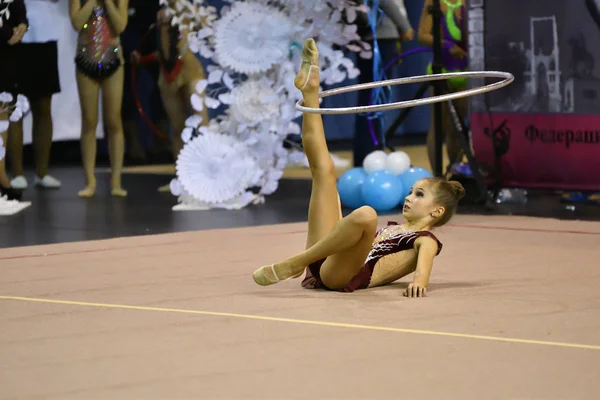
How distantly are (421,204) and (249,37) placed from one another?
129 inches

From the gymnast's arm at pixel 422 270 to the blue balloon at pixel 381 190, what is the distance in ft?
9.32

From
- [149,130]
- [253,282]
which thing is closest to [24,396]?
[253,282]

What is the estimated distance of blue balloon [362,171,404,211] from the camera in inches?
273

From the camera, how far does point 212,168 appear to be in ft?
23.7

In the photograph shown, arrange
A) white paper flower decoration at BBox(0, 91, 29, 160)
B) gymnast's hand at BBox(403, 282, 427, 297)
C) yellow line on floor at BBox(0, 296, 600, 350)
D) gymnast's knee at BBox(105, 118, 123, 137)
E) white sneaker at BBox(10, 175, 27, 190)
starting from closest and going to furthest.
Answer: yellow line on floor at BBox(0, 296, 600, 350)
gymnast's hand at BBox(403, 282, 427, 297)
white paper flower decoration at BBox(0, 91, 29, 160)
gymnast's knee at BBox(105, 118, 123, 137)
white sneaker at BBox(10, 175, 27, 190)

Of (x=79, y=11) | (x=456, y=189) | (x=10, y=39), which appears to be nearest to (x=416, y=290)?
(x=456, y=189)

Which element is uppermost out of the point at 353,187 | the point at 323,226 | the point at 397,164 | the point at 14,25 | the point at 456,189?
the point at 14,25

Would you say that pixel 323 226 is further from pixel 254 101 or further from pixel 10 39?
pixel 10 39

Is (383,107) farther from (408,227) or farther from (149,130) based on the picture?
(149,130)

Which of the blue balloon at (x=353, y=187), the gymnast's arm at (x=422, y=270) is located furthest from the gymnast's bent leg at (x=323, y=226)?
the blue balloon at (x=353, y=187)

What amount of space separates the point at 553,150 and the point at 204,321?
4.04 m

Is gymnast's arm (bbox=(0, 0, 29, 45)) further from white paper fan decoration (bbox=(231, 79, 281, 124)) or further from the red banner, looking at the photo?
the red banner

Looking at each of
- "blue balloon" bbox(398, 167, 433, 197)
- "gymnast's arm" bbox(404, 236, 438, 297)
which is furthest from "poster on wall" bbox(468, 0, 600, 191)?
"gymnast's arm" bbox(404, 236, 438, 297)

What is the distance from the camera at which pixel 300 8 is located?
7289 mm
